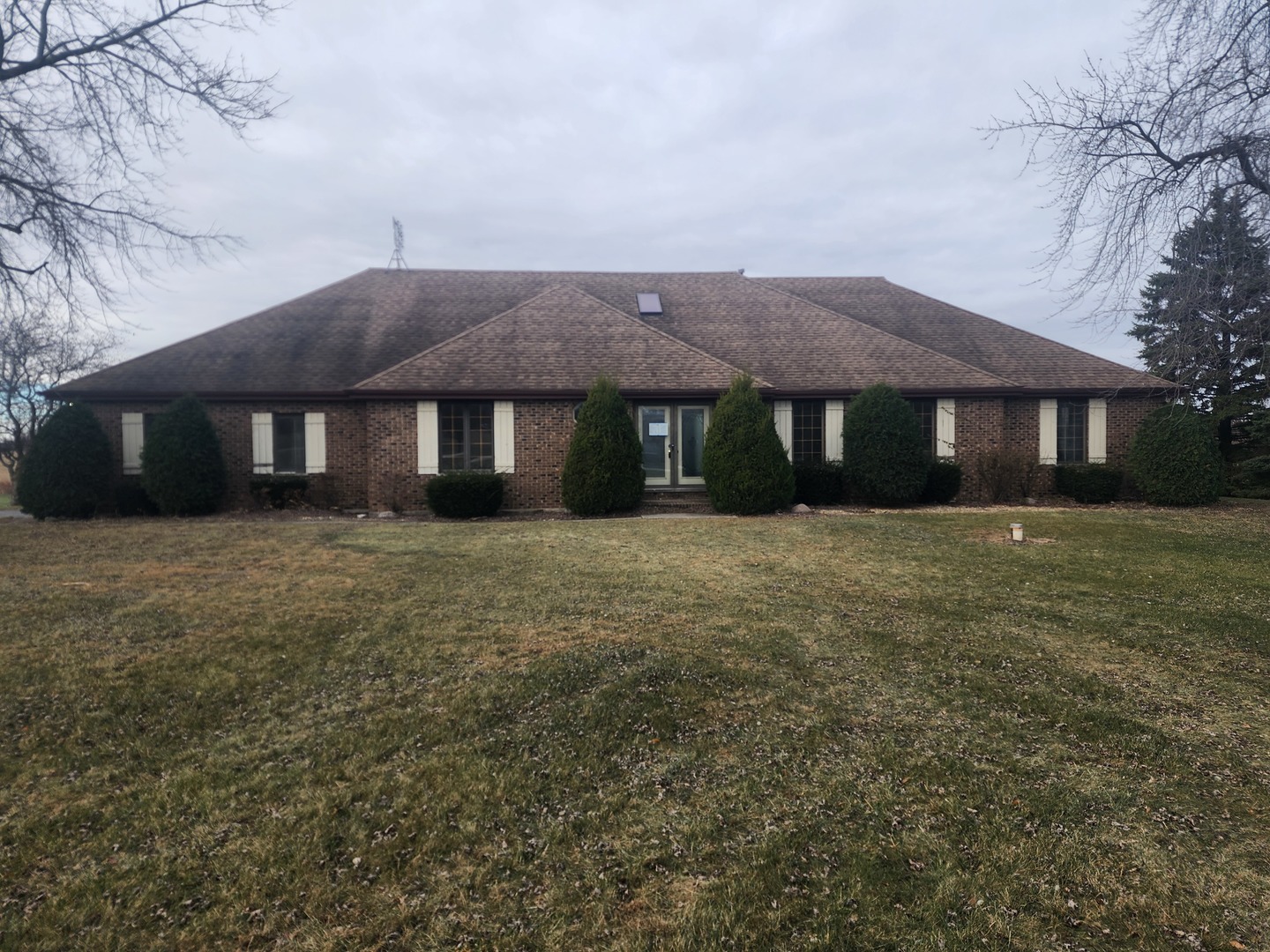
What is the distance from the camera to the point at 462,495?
12844 millimetres

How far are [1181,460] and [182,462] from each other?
1993 centimetres

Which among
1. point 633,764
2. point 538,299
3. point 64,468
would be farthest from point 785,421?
point 64,468

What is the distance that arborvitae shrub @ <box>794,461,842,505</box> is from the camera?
14.0 meters

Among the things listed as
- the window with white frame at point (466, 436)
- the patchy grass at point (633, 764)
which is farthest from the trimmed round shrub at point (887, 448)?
the window with white frame at point (466, 436)

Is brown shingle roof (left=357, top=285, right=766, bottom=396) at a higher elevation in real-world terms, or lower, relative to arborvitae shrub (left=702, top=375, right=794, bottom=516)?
higher

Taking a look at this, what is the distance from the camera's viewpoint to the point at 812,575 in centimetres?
779

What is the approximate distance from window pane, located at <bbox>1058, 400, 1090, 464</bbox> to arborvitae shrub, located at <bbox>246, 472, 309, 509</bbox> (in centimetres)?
1723

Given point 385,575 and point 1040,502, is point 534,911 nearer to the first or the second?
point 385,575

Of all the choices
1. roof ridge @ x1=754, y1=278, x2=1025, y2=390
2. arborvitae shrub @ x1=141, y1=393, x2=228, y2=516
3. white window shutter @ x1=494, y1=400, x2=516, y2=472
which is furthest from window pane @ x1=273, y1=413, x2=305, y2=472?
roof ridge @ x1=754, y1=278, x2=1025, y2=390

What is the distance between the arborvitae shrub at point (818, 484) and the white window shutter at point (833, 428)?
2.98ft

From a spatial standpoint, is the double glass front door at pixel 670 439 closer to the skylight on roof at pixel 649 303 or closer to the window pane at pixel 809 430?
the window pane at pixel 809 430

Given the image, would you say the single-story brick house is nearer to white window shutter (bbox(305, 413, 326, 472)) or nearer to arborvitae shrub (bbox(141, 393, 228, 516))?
white window shutter (bbox(305, 413, 326, 472))

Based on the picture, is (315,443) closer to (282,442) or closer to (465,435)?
(282,442)

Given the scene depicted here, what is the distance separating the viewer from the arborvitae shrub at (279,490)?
14.4 meters
